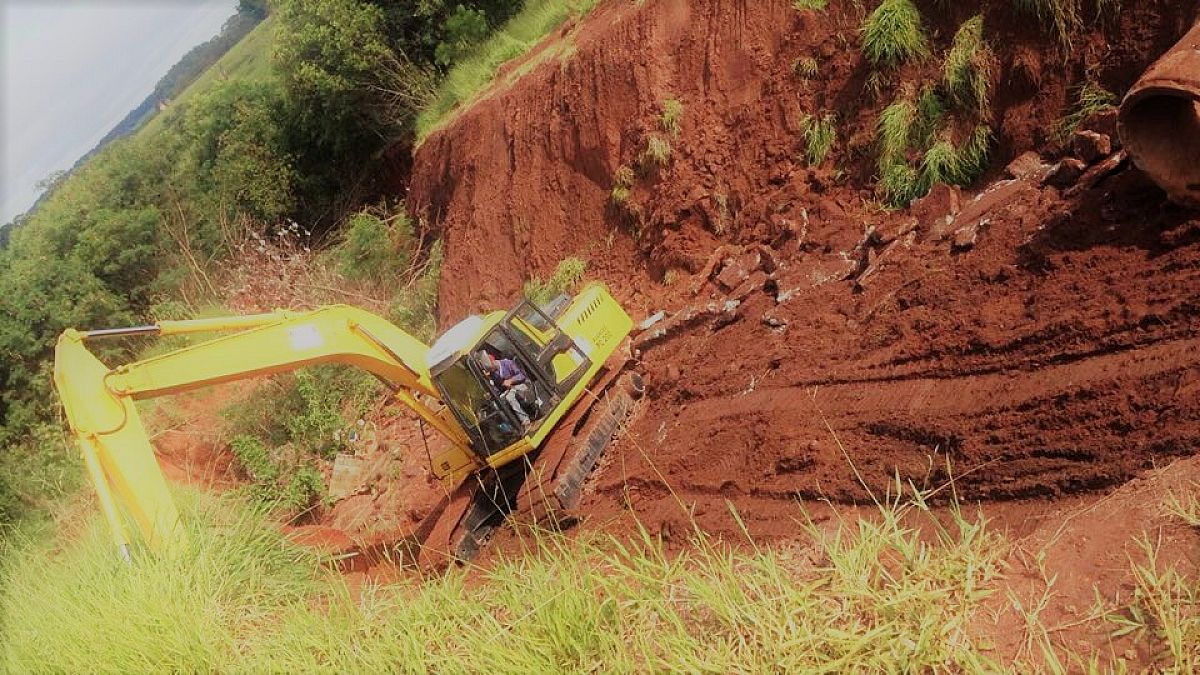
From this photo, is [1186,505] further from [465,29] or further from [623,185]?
[465,29]

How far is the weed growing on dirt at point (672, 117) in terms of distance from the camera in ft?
39.4

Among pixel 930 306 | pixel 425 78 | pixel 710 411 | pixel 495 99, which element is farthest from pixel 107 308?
pixel 930 306

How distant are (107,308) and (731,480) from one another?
18.8m

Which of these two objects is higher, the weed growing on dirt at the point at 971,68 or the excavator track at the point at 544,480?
the weed growing on dirt at the point at 971,68

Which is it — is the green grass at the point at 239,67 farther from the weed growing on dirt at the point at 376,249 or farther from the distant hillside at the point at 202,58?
the weed growing on dirt at the point at 376,249

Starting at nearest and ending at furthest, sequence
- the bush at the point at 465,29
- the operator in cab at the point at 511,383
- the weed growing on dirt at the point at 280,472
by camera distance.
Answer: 1. the operator in cab at the point at 511,383
2. the weed growing on dirt at the point at 280,472
3. the bush at the point at 465,29

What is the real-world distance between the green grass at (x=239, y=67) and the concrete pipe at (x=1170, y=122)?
21.5 metres

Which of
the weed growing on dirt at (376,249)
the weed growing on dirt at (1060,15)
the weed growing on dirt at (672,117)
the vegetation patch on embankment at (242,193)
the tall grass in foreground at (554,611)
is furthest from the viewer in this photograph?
the vegetation patch on embankment at (242,193)

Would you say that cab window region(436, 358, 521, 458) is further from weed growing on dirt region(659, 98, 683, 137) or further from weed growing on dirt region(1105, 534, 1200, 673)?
weed growing on dirt region(1105, 534, 1200, 673)

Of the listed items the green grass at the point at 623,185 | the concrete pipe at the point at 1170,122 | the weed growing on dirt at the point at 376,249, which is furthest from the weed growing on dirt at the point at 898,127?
the weed growing on dirt at the point at 376,249

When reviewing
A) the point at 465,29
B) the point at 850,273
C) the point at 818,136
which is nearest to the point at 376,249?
the point at 465,29

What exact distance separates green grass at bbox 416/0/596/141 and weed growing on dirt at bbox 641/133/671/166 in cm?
484

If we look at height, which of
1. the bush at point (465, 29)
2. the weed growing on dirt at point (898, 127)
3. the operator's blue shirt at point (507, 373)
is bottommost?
the weed growing on dirt at point (898, 127)

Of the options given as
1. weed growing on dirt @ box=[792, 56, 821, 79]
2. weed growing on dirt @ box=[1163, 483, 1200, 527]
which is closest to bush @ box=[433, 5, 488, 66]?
weed growing on dirt @ box=[792, 56, 821, 79]
